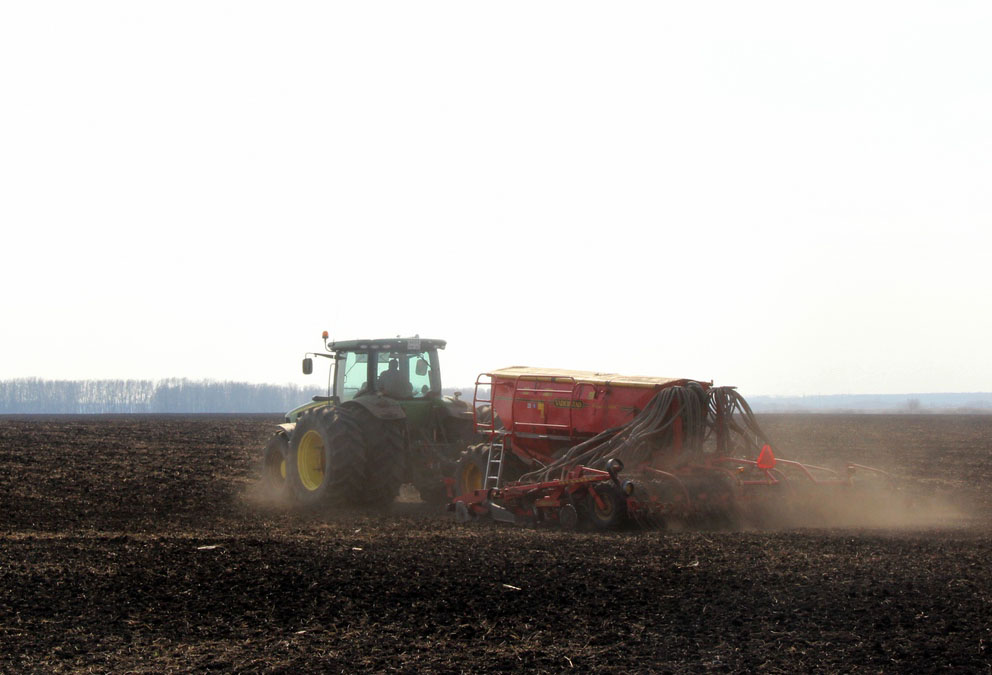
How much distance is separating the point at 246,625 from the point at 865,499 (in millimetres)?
8798

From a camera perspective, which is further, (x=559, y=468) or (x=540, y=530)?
(x=559, y=468)

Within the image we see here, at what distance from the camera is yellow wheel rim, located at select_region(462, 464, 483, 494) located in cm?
1429

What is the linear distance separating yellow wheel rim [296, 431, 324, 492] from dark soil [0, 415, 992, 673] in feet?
Result: 4.42

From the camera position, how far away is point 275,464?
53.4ft

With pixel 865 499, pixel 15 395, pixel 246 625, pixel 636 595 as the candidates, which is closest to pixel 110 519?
pixel 246 625

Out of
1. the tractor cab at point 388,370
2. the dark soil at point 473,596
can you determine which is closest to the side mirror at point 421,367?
the tractor cab at point 388,370

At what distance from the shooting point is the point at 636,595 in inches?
324

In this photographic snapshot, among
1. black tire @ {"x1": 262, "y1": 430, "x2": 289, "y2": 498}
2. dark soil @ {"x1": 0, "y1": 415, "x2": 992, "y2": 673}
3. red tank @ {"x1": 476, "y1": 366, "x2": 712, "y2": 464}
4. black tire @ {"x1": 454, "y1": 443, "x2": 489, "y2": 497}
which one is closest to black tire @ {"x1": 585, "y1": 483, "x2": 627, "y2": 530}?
dark soil @ {"x1": 0, "y1": 415, "x2": 992, "y2": 673}

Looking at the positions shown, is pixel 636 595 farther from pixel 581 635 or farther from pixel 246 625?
pixel 246 625

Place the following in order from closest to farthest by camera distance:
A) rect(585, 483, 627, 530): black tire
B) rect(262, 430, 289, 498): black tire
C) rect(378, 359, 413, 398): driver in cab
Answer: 1. rect(585, 483, 627, 530): black tire
2. rect(378, 359, 413, 398): driver in cab
3. rect(262, 430, 289, 498): black tire

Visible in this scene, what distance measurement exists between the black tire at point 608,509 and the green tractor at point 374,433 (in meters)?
3.10

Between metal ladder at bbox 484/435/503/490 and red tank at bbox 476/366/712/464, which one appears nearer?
red tank at bbox 476/366/712/464

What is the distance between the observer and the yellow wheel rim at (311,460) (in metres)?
15.0

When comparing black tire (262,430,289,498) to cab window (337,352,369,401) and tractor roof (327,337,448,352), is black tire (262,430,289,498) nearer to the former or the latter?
cab window (337,352,369,401)
